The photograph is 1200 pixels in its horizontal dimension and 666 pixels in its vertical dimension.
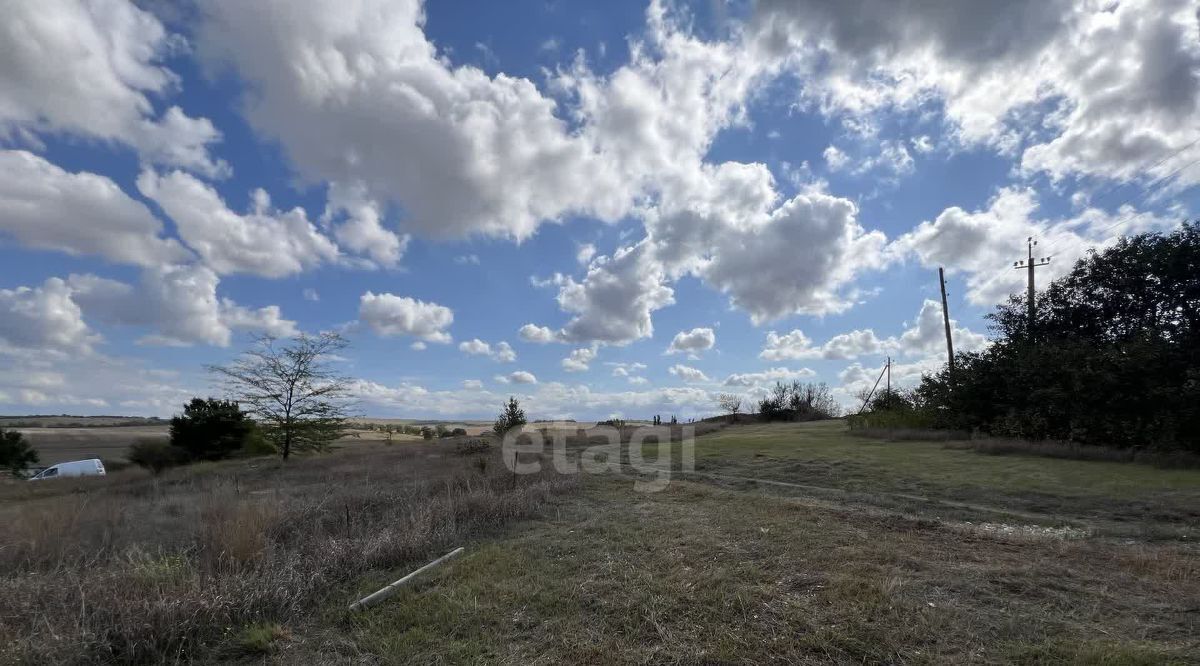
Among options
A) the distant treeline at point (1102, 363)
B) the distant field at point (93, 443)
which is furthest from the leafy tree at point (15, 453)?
the distant treeline at point (1102, 363)

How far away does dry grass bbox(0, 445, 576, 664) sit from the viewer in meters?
3.30

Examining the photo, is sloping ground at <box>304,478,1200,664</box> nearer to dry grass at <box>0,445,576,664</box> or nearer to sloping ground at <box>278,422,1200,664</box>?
sloping ground at <box>278,422,1200,664</box>

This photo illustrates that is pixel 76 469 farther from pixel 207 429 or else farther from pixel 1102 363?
pixel 1102 363

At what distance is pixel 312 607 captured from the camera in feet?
13.4

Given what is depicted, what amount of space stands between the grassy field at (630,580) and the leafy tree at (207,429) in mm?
18095

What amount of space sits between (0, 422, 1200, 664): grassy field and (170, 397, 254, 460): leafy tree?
59.4 ft

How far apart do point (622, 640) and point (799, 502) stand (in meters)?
5.41

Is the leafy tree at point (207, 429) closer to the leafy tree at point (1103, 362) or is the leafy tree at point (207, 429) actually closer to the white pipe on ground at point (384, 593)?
the white pipe on ground at point (384, 593)

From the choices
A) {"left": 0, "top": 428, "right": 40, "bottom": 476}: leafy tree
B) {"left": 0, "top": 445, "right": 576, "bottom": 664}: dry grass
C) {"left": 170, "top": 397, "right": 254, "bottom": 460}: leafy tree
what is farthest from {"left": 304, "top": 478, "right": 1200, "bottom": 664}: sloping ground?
{"left": 0, "top": 428, "right": 40, "bottom": 476}: leafy tree

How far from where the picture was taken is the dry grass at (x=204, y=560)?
330 centimetres

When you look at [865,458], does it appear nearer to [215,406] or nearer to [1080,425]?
[1080,425]

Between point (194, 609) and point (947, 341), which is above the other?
point (947, 341)

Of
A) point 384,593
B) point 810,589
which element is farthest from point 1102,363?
point 384,593

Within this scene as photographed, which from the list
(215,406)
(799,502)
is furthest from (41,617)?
(215,406)
